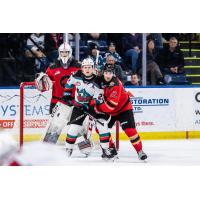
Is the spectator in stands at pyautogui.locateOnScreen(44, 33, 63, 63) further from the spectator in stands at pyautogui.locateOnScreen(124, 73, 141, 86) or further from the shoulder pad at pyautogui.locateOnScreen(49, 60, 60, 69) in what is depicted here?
the spectator in stands at pyautogui.locateOnScreen(124, 73, 141, 86)

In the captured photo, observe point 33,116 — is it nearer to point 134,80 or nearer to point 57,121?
point 57,121

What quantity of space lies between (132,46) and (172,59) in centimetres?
43

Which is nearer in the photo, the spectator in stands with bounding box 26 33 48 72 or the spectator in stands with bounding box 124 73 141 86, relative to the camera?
the spectator in stands with bounding box 26 33 48 72

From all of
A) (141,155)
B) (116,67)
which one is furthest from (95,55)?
(141,155)

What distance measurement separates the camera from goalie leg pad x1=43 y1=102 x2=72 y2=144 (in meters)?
7.42

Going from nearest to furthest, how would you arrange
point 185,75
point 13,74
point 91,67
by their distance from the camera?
point 91,67, point 13,74, point 185,75

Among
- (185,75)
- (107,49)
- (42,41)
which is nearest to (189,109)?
(185,75)

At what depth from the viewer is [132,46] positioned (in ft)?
28.1

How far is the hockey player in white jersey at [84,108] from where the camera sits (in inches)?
286

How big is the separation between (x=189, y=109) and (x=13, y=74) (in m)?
1.91

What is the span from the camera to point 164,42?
27.8 feet

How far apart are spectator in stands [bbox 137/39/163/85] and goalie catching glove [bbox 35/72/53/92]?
1361 millimetres

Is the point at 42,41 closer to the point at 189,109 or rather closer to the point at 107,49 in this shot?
the point at 107,49

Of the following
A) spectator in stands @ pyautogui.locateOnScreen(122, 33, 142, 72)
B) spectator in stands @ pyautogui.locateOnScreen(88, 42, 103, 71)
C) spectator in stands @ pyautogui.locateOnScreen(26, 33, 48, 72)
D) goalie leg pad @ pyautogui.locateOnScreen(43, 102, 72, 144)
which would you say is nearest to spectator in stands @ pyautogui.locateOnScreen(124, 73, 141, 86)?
spectator in stands @ pyautogui.locateOnScreen(122, 33, 142, 72)
